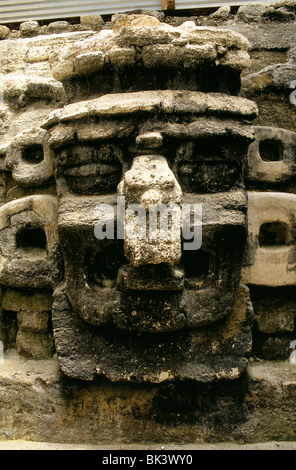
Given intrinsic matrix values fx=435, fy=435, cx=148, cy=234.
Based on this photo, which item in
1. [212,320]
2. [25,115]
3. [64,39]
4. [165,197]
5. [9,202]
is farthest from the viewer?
[64,39]

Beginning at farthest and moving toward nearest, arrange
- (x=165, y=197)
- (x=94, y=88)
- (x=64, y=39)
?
1. (x=64, y=39)
2. (x=94, y=88)
3. (x=165, y=197)

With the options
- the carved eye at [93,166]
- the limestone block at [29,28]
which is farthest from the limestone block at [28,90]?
the carved eye at [93,166]

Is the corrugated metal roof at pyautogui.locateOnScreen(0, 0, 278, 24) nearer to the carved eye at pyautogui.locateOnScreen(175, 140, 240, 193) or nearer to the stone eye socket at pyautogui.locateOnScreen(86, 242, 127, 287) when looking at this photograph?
the carved eye at pyautogui.locateOnScreen(175, 140, 240, 193)

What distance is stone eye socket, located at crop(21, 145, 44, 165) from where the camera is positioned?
5.69 ft

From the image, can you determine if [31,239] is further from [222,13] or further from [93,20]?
[222,13]

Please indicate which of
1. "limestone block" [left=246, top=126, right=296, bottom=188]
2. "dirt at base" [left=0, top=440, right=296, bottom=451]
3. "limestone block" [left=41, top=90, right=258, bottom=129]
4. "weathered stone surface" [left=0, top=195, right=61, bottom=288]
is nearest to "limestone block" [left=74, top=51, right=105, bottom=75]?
"limestone block" [left=41, top=90, right=258, bottom=129]

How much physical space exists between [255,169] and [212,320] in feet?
1.87

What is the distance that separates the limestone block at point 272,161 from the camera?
61.9 inches

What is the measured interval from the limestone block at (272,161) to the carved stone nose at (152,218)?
436mm

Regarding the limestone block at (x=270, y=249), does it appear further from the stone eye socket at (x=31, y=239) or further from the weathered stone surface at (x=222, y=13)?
the weathered stone surface at (x=222, y=13)

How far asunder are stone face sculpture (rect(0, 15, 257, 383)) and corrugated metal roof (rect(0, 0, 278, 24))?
641mm

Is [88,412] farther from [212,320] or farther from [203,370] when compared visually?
[212,320]

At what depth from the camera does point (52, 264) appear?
1.56 metres
